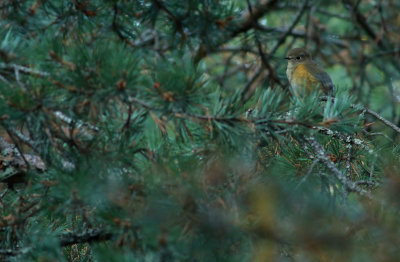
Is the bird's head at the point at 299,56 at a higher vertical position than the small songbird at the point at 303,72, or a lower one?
higher

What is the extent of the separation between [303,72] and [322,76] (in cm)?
20

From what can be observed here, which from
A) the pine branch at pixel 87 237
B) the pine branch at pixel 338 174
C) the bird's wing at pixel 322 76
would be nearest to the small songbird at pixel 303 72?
the bird's wing at pixel 322 76

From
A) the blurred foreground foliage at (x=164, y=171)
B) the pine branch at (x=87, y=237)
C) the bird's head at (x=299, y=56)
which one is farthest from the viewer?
the bird's head at (x=299, y=56)

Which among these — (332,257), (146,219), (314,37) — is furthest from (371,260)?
(314,37)

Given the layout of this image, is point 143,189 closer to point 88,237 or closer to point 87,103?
point 87,103

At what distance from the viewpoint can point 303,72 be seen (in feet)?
14.3

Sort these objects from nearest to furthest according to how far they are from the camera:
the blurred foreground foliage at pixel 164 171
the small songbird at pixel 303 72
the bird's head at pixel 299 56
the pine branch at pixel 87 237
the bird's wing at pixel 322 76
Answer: the blurred foreground foliage at pixel 164 171 → the pine branch at pixel 87 237 → the bird's wing at pixel 322 76 → the small songbird at pixel 303 72 → the bird's head at pixel 299 56

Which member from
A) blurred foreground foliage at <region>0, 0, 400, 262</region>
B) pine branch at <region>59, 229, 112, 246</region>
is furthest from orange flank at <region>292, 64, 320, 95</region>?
pine branch at <region>59, 229, 112, 246</region>

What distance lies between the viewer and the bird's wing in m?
4.05

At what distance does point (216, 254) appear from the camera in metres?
1.26

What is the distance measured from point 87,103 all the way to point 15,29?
3.74 ft

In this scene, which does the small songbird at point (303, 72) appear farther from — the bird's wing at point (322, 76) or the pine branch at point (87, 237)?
the pine branch at point (87, 237)

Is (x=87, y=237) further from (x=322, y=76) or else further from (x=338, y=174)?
(x=322, y=76)

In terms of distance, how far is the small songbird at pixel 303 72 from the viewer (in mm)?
4176
